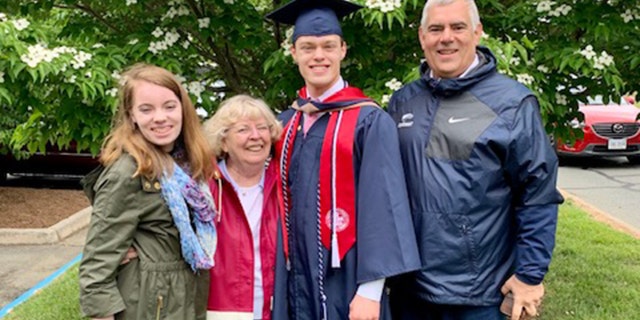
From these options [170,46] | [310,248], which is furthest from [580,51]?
[170,46]

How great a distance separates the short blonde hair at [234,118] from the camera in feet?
8.41

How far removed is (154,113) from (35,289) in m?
4.22

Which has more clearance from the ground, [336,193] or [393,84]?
[393,84]

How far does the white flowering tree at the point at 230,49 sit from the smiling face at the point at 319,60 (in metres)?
0.32

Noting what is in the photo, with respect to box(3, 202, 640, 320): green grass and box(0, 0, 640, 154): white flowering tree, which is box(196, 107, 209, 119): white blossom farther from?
box(3, 202, 640, 320): green grass

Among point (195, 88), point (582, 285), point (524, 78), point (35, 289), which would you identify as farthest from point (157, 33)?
point (582, 285)

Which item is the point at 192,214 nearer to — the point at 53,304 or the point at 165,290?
the point at 165,290

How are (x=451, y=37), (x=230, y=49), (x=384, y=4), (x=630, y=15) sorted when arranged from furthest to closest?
Answer: (x=230, y=49) < (x=630, y=15) < (x=384, y=4) < (x=451, y=37)

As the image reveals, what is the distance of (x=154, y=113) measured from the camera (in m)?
2.36

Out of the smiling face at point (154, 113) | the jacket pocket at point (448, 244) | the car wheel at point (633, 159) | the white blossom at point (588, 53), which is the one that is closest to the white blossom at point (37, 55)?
the smiling face at point (154, 113)

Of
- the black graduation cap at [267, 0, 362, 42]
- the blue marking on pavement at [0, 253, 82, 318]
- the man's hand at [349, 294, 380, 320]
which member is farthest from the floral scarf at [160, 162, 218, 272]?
the blue marking on pavement at [0, 253, 82, 318]

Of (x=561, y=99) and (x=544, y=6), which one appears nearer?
(x=544, y=6)

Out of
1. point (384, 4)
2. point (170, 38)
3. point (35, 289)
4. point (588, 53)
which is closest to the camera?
point (384, 4)

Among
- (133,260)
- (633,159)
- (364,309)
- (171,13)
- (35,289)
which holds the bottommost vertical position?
(633,159)
